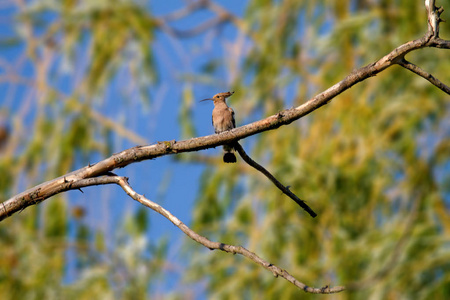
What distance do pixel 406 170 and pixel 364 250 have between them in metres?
0.78

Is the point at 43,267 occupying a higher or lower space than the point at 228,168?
lower

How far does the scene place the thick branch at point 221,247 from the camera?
210 centimetres

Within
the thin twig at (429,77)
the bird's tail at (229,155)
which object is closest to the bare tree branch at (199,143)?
the thin twig at (429,77)

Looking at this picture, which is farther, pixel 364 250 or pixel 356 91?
pixel 356 91

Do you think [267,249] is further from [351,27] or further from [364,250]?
[351,27]

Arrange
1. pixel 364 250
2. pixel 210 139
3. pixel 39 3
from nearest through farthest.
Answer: pixel 210 139, pixel 364 250, pixel 39 3

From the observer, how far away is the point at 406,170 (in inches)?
202

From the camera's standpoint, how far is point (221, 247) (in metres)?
2.18

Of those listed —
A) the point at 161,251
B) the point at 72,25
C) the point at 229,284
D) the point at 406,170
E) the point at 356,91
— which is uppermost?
the point at 72,25

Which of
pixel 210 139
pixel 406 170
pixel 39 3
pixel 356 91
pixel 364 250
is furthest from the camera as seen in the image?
pixel 39 3

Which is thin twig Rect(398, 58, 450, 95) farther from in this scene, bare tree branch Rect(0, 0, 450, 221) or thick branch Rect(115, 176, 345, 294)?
thick branch Rect(115, 176, 345, 294)

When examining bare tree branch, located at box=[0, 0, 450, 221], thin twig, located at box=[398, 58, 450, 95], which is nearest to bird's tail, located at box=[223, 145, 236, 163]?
bare tree branch, located at box=[0, 0, 450, 221]

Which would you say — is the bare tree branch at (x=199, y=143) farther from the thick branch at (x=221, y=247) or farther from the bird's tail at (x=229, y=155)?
the bird's tail at (x=229, y=155)

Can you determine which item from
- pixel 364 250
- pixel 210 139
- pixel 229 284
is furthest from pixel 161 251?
pixel 210 139
